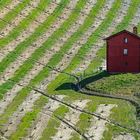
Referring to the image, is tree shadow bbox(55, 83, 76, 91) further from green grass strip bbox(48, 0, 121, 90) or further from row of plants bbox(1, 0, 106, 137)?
row of plants bbox(1, 0, 106, 137)

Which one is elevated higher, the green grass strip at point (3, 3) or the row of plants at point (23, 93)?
the row of plants at point (23, 93)

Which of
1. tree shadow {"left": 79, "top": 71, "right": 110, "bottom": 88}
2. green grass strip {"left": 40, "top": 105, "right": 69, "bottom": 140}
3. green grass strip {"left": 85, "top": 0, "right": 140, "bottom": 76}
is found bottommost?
green grass strip {"left": 85, "top": 0, "right": 140, "bottom": 76}

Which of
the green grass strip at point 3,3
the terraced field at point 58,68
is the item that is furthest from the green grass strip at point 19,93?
the green grass strip at point 3,3

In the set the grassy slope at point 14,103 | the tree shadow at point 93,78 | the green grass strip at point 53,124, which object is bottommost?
the tree shadow at point 93,78

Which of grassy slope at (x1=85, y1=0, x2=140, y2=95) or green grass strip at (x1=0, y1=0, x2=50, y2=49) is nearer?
grassy slope at (x1=85, y1=0, x2=140, y2=95)

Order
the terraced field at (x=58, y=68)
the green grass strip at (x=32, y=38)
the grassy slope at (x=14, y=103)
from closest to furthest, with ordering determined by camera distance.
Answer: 1. the terraced field at (x=58, y=68)
2. the grassy slope at (x=14, y=103)
3. the green grass strip at (x=32, y=38)

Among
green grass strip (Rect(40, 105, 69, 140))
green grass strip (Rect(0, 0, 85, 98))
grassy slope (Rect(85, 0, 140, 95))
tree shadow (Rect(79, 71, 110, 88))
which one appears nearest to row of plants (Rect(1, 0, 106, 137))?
green grass strip (Rect(0, 0, 85, 98))

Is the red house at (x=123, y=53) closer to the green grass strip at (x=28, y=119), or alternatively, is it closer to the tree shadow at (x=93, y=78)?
the tree shadow at (x=93, y=78)
